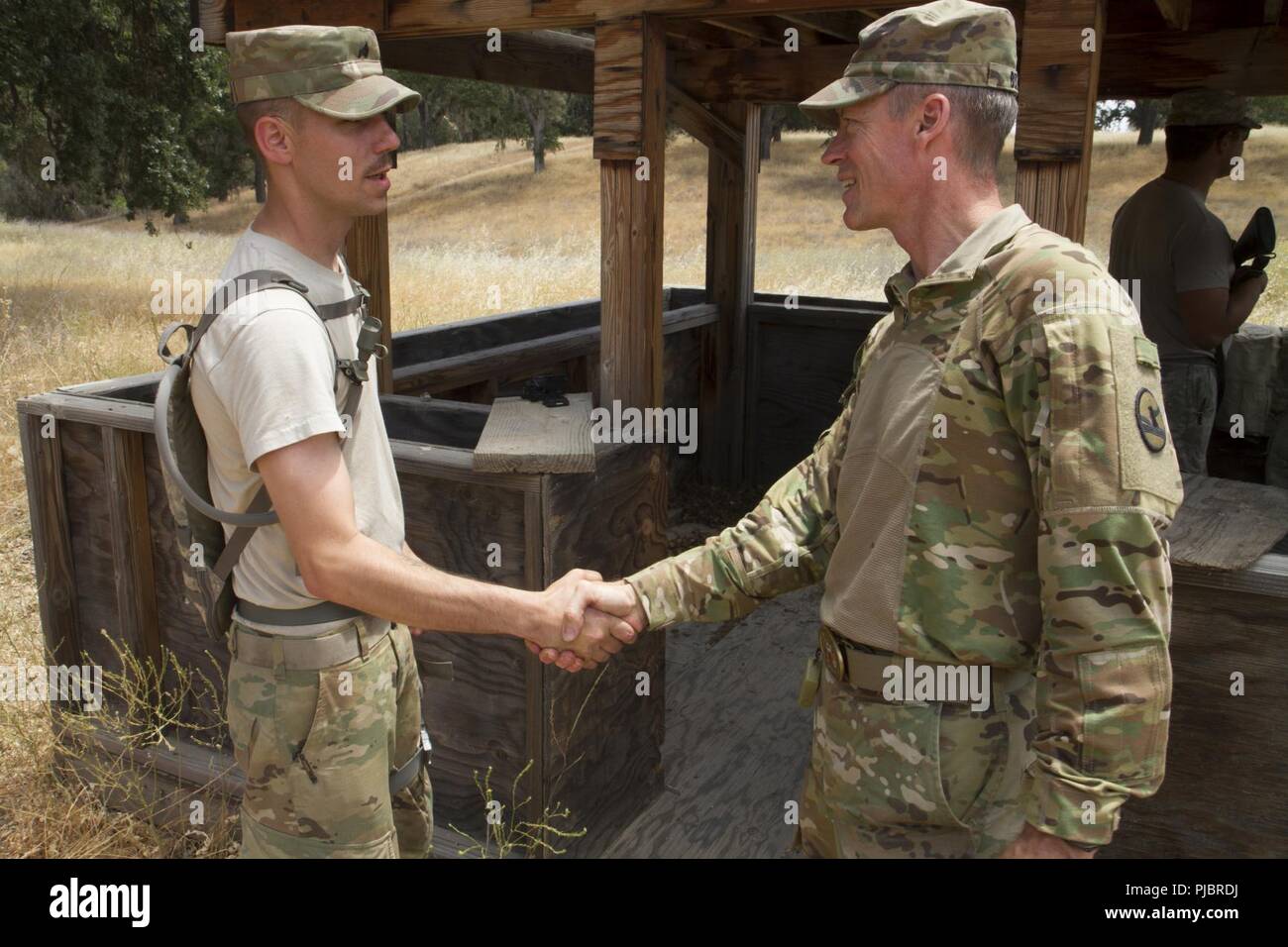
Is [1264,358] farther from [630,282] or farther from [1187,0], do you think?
[630,282]

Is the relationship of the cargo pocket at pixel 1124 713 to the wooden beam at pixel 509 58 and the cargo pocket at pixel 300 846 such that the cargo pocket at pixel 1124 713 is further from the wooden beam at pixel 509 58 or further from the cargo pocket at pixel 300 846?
the wooden beam at pixel 509 58

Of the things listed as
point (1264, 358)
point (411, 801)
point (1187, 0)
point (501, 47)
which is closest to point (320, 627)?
point (411, 801)

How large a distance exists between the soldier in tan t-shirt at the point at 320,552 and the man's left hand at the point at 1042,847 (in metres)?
1.16

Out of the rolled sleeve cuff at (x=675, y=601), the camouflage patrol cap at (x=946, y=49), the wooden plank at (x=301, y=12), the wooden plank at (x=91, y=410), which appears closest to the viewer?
the camouflage patrol cap at (x=946, y=49)

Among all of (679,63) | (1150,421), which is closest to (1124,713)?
(1150,421)

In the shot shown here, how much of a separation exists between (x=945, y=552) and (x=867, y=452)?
28 centimetres

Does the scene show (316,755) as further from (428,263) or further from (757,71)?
(428,263)

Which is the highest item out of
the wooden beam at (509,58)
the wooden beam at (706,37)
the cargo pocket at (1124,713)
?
the wooden beam at (706,37)

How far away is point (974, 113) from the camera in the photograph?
2041mm

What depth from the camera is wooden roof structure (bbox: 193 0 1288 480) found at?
10.0ft

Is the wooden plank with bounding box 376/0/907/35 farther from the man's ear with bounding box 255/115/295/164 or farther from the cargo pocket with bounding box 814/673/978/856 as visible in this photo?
the cargo pocket with bounding box 814/673/978/856

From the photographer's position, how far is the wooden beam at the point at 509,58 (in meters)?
4.95

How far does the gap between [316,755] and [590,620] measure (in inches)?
27.9

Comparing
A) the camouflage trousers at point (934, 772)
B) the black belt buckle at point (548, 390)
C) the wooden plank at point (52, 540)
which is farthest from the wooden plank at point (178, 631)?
the camouflage trousers at point (934, 772)
